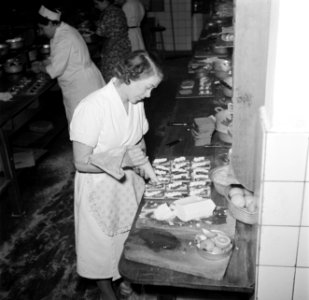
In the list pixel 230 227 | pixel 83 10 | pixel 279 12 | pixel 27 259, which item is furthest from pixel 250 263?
pixel 83 10

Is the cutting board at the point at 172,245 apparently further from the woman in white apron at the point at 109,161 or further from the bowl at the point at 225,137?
the bowl at the point at 225,137

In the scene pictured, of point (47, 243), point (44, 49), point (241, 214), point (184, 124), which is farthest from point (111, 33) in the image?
point (241, 214)

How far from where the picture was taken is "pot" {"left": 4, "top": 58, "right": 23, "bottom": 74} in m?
6.00

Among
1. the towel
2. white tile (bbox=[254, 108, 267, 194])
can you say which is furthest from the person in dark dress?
white tile (bbox=[254, 108, 267, 194])

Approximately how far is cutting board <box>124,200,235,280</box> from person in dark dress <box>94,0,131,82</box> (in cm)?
484

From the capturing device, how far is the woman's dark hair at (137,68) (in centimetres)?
275

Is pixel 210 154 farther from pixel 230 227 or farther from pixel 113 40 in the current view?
pixel 113 40

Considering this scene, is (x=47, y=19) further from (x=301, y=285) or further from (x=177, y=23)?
(x=177, y=23)

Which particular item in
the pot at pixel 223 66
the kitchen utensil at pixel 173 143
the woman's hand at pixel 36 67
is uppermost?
the pot at pixel 223 66

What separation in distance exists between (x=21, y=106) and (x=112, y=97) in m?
2.42

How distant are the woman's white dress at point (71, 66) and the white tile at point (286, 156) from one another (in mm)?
3760

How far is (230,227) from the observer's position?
2518mm

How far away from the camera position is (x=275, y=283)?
222 cm

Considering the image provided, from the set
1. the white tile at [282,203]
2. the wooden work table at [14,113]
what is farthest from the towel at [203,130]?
the wooden work table at [14,113]
